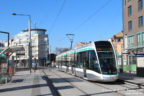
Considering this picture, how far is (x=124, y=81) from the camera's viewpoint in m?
18.2

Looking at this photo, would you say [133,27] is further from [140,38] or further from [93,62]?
[93,62]

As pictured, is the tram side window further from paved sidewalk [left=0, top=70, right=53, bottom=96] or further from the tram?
paved sidewalk [left=0, top=70, right=53, bottom=96]

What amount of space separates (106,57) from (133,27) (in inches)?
1031

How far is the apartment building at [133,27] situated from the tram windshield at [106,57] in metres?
20.9

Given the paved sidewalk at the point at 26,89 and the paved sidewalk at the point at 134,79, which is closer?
the paved sidewalk at the point at 26,89

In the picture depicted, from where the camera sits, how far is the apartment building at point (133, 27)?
38.5 m

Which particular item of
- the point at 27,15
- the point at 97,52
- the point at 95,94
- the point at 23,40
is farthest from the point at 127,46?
the point at 23,40

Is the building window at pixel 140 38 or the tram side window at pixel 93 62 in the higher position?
the building window at pixel 140 38

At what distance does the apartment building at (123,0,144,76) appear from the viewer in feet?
126

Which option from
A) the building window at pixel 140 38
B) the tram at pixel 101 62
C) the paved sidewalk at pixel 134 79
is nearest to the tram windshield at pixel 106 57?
the tram at pixel 101 62

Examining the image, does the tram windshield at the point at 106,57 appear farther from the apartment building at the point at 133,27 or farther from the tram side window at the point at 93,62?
the apartment building at the point at 133,27

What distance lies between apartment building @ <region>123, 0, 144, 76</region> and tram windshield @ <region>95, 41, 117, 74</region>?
68.7 ft

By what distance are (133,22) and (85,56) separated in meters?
24.9

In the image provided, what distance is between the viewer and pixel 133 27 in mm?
41438
